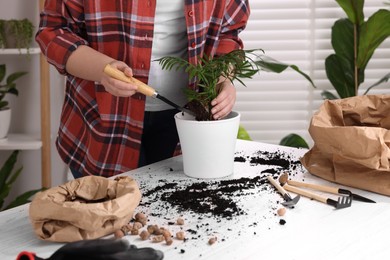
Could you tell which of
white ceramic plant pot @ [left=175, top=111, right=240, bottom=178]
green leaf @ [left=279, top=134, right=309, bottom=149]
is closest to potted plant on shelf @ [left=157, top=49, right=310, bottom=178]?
white ceramic plant pot @ [left=175, top=111, right=240, bottom=178]

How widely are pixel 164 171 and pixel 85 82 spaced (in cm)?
38

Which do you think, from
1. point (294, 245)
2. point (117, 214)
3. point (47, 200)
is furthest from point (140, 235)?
point (294, 245)

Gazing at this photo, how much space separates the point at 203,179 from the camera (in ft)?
5.08

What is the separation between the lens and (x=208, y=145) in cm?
152

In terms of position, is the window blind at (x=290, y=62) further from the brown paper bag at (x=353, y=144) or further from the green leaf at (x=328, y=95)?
the brown paper bag at (x=353, y=144)

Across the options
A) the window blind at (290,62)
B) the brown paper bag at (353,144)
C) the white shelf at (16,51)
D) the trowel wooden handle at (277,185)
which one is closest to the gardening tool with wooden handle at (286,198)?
the trowel wooden handle at (277,185)

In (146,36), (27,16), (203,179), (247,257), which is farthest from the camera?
(27,16)

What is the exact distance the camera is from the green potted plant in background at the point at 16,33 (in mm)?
2818

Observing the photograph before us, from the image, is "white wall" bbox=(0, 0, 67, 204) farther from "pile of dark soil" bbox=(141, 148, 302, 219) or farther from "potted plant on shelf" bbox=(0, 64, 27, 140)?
"pile of dark soil" bbox=(141, 148, 302, 219)

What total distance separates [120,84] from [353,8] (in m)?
1.50

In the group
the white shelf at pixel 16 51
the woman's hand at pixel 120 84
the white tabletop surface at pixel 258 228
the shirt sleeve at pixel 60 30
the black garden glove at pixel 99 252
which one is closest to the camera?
the black garden glove at pixel 99 252

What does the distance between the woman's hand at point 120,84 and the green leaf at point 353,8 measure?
1.42m

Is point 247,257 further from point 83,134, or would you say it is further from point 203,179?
point 83,134

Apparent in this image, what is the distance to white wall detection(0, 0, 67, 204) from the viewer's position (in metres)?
3.00
